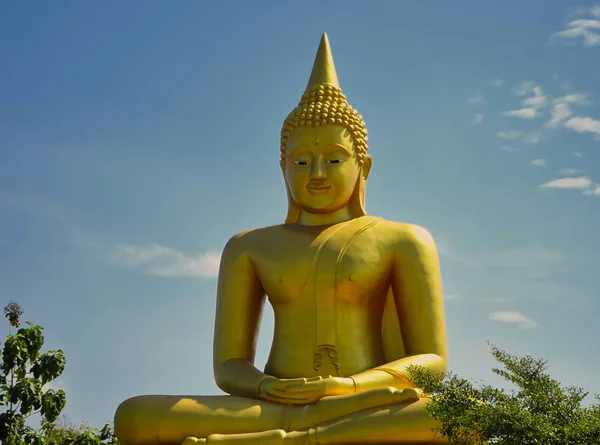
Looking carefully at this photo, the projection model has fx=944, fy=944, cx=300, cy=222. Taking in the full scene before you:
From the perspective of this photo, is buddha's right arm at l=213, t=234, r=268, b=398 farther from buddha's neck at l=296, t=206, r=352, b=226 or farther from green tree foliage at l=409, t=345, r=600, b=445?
green tree foliage at l=409, t=345, r=600, b=445

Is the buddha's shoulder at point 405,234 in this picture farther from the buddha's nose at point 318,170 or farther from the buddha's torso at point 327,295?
the buddha's nose at point 318,170

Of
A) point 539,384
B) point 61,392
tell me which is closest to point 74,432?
point 61,392

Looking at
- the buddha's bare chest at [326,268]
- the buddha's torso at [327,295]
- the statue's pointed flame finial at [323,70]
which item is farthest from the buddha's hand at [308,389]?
the statue's pointed flame finial at [323,70]

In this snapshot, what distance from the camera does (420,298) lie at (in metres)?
8.98

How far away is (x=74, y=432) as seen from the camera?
13.0m

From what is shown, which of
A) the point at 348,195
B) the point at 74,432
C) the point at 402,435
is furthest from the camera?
the point at 74,432

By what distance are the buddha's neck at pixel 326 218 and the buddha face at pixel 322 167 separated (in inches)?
2.5

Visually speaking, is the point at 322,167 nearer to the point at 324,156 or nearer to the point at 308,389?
the point at 324,156

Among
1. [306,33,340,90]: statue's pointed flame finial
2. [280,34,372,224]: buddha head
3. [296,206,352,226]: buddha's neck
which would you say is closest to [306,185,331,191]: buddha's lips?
[280,34,372,224]: buddha head

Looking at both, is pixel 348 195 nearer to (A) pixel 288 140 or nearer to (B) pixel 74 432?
(A) pixel 288 140

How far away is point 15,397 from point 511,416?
7491mm

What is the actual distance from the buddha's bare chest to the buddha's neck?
37cm

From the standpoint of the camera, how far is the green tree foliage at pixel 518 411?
19.0 feet

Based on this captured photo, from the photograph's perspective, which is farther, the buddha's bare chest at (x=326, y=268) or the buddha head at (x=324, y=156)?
the buddha head at (x=324, y=156)
